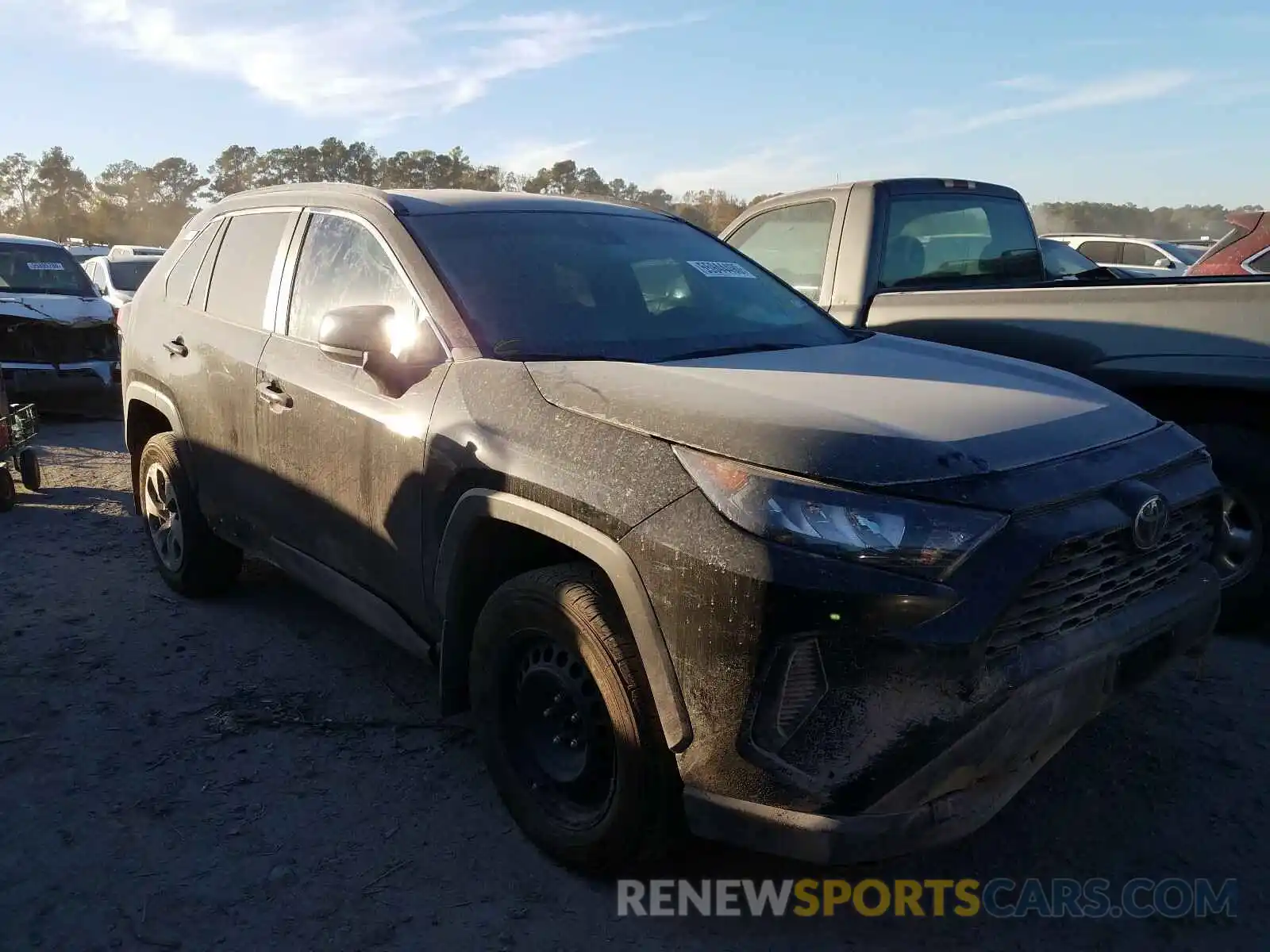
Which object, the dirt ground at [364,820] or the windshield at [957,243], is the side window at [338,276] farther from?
the windshield at [957,243]

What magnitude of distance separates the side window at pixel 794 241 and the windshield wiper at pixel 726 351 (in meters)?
2.21

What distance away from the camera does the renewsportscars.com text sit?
270cm

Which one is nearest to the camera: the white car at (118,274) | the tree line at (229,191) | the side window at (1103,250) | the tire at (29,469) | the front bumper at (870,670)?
the front bumper at (870,670)

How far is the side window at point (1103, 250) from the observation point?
1656 cm

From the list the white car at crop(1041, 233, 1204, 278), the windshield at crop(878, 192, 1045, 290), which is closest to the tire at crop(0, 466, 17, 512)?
the windshield at crop(878, 192, 1045, 290)

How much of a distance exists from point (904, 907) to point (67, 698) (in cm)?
314

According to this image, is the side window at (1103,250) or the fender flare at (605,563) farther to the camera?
the side window at (1103,250)

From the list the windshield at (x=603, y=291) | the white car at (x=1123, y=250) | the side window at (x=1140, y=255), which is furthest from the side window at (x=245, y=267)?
the side window at (x=1140, y=255)

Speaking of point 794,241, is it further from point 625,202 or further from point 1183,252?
point 1183,252

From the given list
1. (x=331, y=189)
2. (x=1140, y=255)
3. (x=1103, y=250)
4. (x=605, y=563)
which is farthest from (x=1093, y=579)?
(x=1140, y=255)

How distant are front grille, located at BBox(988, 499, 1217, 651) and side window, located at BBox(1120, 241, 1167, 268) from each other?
15249mm

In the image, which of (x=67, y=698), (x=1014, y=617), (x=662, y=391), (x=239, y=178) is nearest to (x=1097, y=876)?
(x=1014, y=617)

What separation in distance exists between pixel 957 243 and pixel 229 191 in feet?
96.3

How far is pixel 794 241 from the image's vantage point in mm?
5906
